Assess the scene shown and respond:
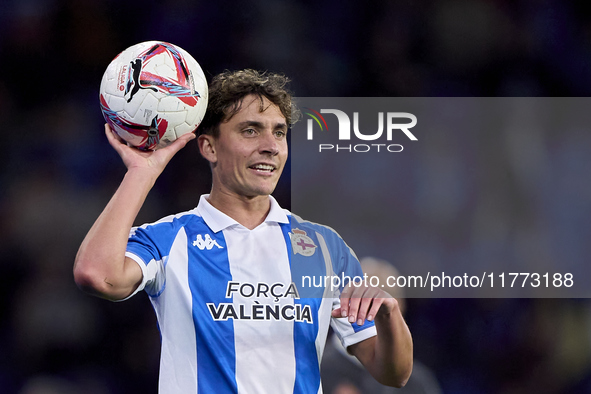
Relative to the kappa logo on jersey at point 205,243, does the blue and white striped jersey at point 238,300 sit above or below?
below

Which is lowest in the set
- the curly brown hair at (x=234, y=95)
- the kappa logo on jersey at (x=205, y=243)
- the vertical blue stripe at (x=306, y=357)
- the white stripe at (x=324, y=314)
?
the vertical blue stripe at (x=306, y=357)

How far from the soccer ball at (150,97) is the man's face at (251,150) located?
0.76 ft

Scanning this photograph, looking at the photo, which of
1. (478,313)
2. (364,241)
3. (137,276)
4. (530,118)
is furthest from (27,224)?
(530,118)

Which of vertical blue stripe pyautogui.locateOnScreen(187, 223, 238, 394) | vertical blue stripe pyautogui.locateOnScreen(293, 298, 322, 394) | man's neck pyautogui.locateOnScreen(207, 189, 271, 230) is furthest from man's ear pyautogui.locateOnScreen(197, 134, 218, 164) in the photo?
vertical blue stripe pyautogui.locateOnScreen(293, 298, 322, 394)

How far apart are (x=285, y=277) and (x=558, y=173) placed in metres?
2.86

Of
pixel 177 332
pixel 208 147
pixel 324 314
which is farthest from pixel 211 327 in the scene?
pixel 208 147

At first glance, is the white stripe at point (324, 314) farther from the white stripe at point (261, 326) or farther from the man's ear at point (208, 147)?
the man's ear at point (208, 147)

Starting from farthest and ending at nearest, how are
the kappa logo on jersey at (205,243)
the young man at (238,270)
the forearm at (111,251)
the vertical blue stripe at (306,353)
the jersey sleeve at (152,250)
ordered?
the kappa logo on jersey at (205,243) → the vertical blue stripe at (306,353) → the jersey sleeve at (152,250) → the young man at (238,270) → the forearm at (111,251)

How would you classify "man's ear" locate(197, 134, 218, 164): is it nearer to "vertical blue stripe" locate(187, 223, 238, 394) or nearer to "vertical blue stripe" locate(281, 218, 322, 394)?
"vertical blue stripe" locate(187, 223, 238, 394)

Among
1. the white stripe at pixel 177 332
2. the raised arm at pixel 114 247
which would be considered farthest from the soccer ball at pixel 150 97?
the white stripe at pixel 177 332

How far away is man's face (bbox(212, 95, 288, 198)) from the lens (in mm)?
2758

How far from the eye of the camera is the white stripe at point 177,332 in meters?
2.48

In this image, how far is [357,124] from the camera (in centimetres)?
422

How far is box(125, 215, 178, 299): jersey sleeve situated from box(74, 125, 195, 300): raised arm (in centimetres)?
5
